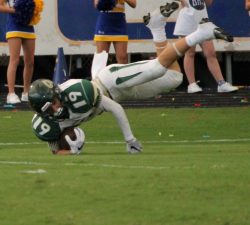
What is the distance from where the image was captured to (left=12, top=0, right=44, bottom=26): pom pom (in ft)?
67.8

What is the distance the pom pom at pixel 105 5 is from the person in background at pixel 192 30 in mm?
1285

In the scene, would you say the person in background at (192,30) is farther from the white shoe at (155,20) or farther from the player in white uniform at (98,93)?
the player in white uniform at (98,93)

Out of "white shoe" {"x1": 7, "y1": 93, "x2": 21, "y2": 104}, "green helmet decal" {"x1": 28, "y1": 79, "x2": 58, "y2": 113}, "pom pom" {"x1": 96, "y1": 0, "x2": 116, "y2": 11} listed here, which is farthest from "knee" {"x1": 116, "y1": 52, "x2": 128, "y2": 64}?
"green helmet decal" {"x1": 28, "y1": 79, "x2": 58, "y2": 113}

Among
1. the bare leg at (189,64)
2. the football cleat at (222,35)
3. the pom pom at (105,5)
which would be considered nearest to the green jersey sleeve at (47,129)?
the football cleat at (222,35)

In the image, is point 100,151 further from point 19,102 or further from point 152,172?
point 19,102

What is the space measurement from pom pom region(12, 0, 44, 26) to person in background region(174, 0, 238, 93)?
2454mm

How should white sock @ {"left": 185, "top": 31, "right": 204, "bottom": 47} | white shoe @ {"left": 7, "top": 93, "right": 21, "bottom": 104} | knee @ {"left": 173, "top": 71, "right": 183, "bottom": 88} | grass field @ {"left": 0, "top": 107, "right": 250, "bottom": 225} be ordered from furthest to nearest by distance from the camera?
1. white shoe @ {"left": 7, "top": 93, "right": 21, "bottom": 104}
2. knee @ {"left": 173, "top": 71, "right": 183, "bottom": 88}
3. white sock @ {"left": 185, "top": 31, "right": 204, "bottom": 47}
4. grass field @ {"left": 0, "top": 107, "right": 250, "bottom": 225}

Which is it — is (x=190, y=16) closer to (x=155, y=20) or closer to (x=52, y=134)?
(x=155, y=20)

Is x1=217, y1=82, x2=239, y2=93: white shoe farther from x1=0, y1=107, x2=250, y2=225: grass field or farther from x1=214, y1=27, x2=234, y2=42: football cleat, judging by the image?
x1=214, y1=27, x2=234, y2=42: football cleat

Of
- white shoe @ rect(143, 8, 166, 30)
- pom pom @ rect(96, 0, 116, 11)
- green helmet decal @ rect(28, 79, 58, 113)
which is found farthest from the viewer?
pom pom @ rect(96, 0, 116, 11)

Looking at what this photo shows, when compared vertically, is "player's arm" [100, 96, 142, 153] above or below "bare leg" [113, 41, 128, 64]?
above

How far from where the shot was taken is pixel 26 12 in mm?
20750

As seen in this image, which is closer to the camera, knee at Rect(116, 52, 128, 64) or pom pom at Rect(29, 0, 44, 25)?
knee at Rect(116, 52, 128, 64)

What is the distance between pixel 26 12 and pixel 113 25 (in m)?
1.51
